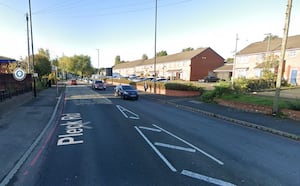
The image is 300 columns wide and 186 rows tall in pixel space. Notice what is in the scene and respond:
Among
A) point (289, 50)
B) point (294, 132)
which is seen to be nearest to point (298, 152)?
point (294, 132)

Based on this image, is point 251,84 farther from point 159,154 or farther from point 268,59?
point 159,154

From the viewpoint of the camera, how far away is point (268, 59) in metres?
28.3

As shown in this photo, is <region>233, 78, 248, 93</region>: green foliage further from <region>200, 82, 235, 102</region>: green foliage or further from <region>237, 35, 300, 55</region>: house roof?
<region>237, 35, 300, 55</region>: house roof

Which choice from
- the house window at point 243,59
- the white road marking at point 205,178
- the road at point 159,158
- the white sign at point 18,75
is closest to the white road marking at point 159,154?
the road at point 159,158

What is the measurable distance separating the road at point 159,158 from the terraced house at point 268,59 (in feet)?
82.0

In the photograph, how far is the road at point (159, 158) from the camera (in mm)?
4223

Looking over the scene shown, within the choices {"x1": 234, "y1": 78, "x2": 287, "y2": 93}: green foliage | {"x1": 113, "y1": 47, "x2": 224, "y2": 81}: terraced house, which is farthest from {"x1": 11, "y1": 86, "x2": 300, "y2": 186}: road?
{"x1": 113, "y1": 47, "x2": 224, "y2": 81}: terraced house

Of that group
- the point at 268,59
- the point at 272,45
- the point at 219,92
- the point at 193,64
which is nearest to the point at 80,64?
the point at 193,64

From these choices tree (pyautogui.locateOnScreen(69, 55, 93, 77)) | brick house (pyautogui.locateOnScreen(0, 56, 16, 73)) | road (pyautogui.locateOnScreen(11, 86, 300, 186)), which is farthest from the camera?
tree (pyautogui.locateOnScreen(69, 55, 93, 77))

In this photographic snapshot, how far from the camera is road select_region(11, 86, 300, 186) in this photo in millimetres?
4223

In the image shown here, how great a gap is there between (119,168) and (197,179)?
189 cm

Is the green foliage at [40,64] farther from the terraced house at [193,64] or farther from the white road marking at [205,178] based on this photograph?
the white road marking at [205,178]

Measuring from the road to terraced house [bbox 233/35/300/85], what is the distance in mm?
24997

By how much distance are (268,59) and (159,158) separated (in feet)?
97.9
